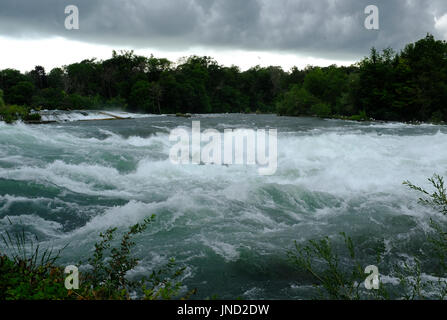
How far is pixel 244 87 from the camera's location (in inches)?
3511

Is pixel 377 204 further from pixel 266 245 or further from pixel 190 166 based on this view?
pixel 190 166

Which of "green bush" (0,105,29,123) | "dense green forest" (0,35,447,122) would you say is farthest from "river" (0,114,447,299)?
"dense green forest" (0,35,447,122)

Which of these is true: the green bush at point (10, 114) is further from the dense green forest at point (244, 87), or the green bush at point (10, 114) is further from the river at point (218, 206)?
the dense green forest at point (244, 87)

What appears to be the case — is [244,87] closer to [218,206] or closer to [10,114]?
[10,114]

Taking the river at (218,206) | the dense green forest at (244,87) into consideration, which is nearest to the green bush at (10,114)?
the river at (218,206)

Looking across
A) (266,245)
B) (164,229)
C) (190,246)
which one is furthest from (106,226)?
(266,245)

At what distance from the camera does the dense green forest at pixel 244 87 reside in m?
39.2

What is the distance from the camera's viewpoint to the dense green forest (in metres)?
39.2

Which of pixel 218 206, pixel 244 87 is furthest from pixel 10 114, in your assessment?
pixel 244 87

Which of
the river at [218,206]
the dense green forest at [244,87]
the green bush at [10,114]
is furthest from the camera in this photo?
the dense green forest at [244,87]

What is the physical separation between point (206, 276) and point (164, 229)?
74.1 inches

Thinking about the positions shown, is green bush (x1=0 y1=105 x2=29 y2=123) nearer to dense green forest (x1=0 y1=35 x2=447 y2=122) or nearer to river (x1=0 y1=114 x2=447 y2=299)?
river (x1=0 y1=114 x2=447 y2=299)
